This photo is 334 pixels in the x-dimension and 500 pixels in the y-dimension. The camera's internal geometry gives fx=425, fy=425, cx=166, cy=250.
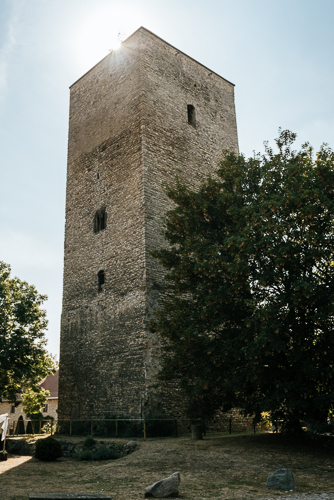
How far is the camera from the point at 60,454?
534 inches

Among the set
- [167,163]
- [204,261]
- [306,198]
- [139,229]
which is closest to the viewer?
[306,198]

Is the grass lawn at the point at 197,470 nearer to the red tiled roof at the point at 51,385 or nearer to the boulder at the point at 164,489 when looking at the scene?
the boulder at the point at 164,489

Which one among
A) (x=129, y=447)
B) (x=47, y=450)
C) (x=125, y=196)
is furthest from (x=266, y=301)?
(x=125, y=196)

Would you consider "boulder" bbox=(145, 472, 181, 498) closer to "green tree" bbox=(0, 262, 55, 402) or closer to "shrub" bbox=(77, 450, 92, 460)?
"shrub" bbox=(77, 450, 92, 460)

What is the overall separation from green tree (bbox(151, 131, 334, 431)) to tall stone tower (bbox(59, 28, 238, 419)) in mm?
3471

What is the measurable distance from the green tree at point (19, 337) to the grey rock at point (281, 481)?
14.9 m

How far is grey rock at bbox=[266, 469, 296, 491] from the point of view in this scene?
7195 mm

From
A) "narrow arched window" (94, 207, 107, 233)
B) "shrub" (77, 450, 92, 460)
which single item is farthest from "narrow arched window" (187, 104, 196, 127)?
"shrub" (77, 450, 92, 460)

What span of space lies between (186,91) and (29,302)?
13.3 metres

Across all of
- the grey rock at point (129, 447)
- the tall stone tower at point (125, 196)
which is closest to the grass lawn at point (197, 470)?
the grey rock at point (129, 447)

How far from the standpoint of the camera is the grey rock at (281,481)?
7195 mm

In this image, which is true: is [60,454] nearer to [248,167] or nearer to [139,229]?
[139,229]

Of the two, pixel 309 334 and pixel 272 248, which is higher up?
pixel 272 248

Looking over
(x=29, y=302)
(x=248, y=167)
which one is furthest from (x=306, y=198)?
(x=29, y=302)
